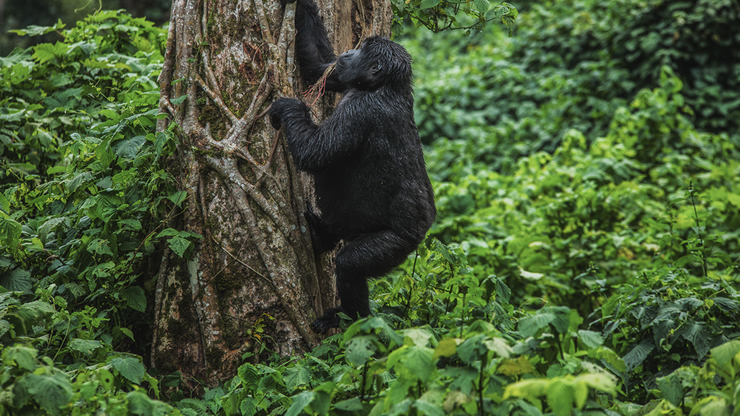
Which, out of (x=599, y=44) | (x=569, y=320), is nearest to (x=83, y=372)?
(x=569, y=320)

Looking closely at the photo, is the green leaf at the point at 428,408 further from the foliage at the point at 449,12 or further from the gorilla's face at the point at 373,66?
the foliage at the point at 449,12

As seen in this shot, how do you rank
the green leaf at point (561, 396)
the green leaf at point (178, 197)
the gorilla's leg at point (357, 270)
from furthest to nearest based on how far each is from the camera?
the gorilla's leg at point (357, 270) < the green leaf at point (178, 197) < the green leaf at point (561, 396)

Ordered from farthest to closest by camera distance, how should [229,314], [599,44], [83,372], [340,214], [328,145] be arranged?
1. [599,44]
2. [340,214]
3. [328,145]
4. [229,314]
5. [83,372]

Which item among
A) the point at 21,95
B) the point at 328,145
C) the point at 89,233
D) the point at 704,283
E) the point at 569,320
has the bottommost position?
the point at 704,283

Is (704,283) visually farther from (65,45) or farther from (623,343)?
(65,45)

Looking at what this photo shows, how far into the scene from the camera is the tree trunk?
115 inches

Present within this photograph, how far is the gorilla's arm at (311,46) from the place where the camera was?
3359 mm

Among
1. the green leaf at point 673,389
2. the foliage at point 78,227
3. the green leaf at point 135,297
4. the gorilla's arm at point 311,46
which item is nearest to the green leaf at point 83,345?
the foliage at point 78,227

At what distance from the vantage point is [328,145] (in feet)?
10.3

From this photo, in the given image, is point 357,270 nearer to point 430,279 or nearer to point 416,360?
point 430,279

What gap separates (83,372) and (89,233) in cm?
101

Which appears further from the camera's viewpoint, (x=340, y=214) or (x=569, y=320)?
(x=340, y=214)

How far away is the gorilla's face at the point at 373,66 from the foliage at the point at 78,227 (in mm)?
1142

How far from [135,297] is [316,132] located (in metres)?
1.28
